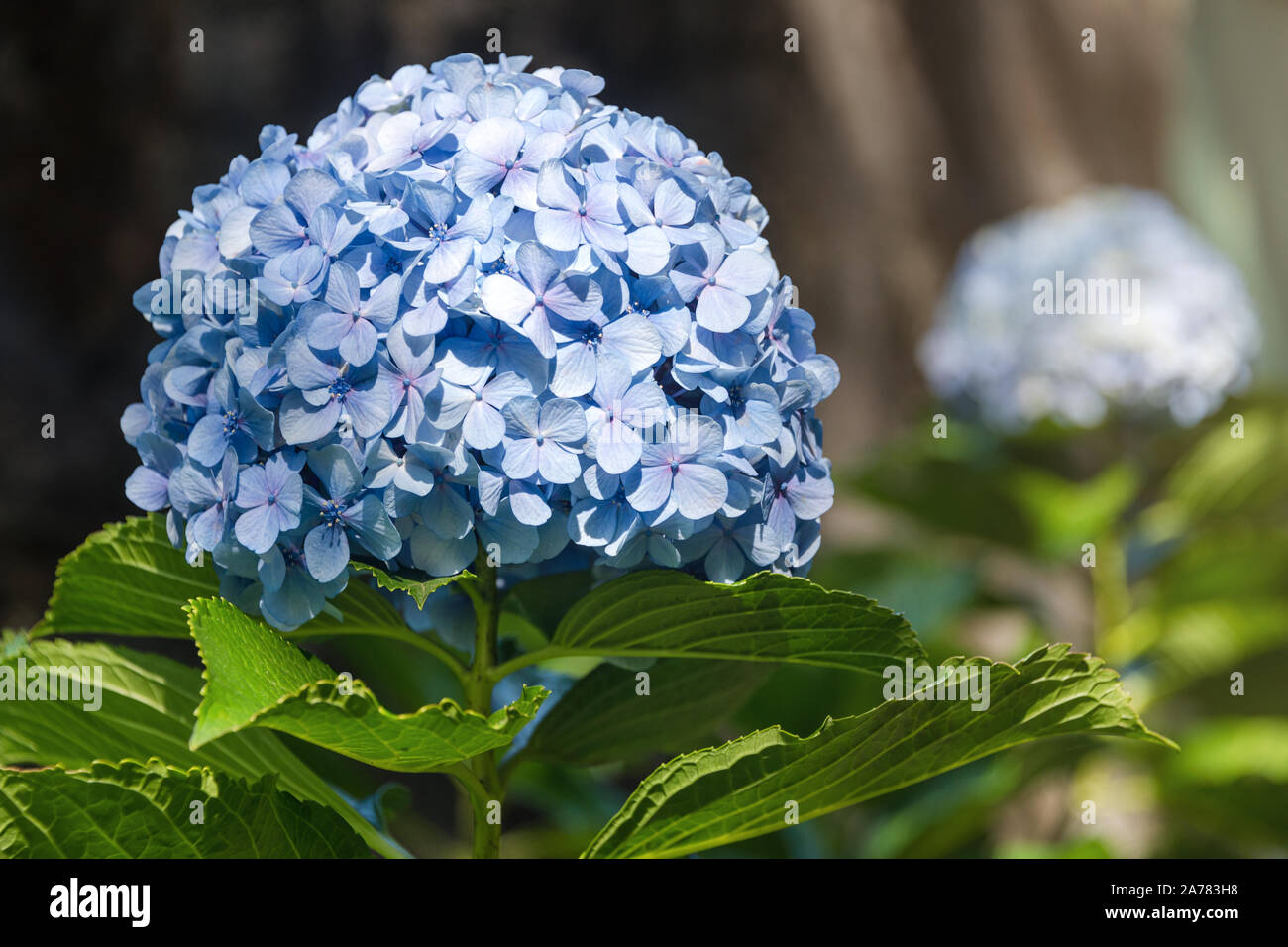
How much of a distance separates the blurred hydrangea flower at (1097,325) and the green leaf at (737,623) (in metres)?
1.17

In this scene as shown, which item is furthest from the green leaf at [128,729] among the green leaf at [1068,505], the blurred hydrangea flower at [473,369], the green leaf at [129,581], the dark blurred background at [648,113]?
the green leaf at [1068,505]

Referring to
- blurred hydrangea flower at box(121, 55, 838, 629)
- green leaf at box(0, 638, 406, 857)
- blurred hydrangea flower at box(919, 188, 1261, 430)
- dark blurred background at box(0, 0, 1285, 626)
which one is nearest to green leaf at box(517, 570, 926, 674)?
blurred hydrangea flower at box(121, 55, 838, 629)

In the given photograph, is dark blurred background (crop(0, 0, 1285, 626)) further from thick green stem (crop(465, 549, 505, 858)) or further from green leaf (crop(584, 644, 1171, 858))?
green leaf (crop(584, 644, 1171, 858))

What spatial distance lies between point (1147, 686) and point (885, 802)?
0.53 m

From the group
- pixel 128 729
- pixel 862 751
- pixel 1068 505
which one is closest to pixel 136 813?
pixel 128 729

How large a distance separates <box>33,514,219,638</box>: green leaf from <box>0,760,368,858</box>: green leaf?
0.12 m

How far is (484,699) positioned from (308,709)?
0.59 ft

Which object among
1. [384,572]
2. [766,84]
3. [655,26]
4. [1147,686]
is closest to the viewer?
[384,572]

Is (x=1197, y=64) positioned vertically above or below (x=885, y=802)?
above

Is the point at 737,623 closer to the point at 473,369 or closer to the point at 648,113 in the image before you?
the point at 473,369

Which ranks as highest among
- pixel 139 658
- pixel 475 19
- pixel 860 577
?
pixel 475 19
